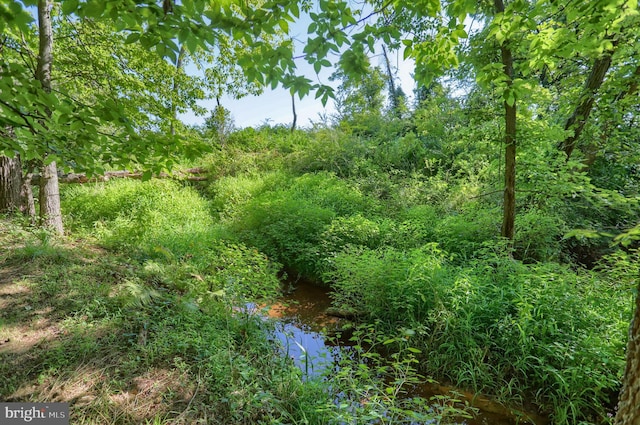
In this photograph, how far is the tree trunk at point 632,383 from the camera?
1.28 metres

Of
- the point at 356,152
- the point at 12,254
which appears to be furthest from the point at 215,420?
the point at 356,152

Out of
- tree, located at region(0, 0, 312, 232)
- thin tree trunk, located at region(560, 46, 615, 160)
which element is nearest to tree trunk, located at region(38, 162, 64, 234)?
tree, located at region(0, 0, 312, 232)

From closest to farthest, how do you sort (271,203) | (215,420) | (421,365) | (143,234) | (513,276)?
1. (215,420)
2. (421,365)
3. (513,276)
4. (143,234)
5. (271,203)

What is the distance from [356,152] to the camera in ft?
29.8

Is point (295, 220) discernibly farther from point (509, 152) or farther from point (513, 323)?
point (513, 323)

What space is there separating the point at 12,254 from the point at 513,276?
6078 mm

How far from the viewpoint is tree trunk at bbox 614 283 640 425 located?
128 cm

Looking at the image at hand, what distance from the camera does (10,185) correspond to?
491 cm

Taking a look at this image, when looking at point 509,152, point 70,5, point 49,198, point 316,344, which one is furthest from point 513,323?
point 49,198

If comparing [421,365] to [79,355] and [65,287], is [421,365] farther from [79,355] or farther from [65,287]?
[65,287]

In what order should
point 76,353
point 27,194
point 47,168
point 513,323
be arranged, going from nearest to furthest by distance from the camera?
point 76,353 → point 513,323 → point 47,168 → point 27,194

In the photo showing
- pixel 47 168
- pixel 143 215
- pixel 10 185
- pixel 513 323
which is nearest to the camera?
pixel 513 323

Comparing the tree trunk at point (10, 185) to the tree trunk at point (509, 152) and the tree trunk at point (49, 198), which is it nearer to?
the tree trunk at point (49, 198)

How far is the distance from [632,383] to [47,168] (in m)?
6.88
